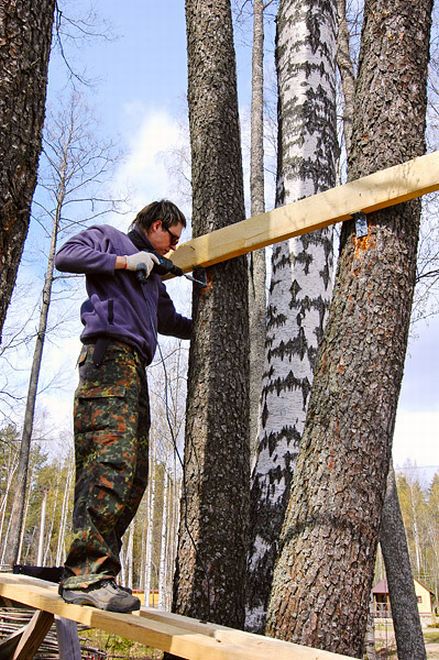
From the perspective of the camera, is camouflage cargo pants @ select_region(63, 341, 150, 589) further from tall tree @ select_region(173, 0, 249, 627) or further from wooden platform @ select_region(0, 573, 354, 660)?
tall tree @ select_region(173, 0, 249, 627)

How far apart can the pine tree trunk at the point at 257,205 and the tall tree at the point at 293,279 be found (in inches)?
160

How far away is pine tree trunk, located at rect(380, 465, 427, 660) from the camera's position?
6203 millimetres

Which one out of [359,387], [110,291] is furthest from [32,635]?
[359,387]

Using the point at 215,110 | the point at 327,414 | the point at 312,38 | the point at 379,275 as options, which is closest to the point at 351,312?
the point at 379,275

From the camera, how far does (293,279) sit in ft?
10.9

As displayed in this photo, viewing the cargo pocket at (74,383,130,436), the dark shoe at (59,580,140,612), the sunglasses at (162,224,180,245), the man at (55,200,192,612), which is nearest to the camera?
the dark shoe at (59,580,140,612)

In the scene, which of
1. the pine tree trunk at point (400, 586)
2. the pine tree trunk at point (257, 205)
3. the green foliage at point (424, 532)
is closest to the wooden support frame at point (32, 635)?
the pine tree trunk at point (400, 586)

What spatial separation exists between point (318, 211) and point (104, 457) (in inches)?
51.8

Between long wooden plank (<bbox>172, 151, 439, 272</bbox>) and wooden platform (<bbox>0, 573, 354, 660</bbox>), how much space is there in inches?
61.2

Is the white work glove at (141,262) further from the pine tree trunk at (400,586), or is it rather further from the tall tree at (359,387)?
the pine tree trunk at (400,586)

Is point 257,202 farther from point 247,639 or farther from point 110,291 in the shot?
point 247,639

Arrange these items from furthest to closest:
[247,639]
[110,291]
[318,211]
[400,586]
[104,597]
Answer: [400,586], [110,291], [318,211], [104,597], [247,639]

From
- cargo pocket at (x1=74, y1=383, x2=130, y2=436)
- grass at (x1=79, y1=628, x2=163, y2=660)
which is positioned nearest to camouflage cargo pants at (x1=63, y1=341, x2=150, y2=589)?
cargo pocket at (x1=74, y1=383, x2=130, y2=436)

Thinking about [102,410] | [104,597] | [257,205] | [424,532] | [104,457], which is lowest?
[104,597]
